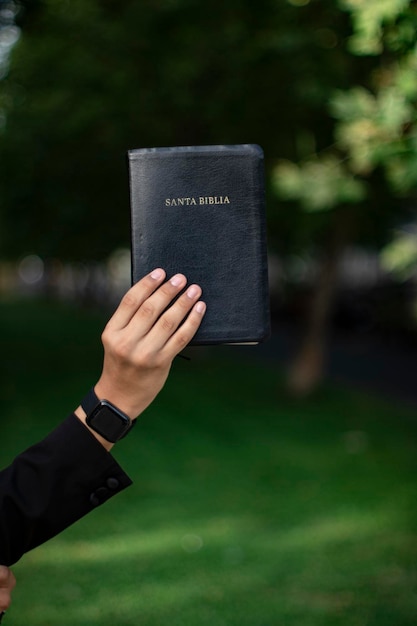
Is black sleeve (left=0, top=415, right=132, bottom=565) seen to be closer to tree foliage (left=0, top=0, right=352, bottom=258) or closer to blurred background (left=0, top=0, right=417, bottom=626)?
blurred background (left=0, top=0, right=417, bottom=626)

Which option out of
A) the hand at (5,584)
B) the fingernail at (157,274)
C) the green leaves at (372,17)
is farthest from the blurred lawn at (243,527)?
the fingernail at (157,274)

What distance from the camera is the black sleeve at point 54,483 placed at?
1.57 metres

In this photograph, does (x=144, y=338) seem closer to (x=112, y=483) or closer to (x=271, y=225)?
(x=112, y=483)

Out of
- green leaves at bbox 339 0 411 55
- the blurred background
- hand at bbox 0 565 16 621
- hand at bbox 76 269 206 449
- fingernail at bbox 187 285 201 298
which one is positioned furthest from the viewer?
the blurred background

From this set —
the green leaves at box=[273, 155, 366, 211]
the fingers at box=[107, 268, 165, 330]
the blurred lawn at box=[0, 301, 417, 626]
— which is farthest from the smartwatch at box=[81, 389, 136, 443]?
the green leaves at box=[273, 155, 366, 211]

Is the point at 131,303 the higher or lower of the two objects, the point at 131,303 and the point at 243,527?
the higher

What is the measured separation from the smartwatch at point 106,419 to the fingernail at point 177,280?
231 millimetres

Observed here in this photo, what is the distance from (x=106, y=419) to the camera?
158cm

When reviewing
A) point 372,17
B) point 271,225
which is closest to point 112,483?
point 372,17

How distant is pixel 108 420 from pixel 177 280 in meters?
0.27

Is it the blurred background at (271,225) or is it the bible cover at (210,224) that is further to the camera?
the blurred background at (271,225)

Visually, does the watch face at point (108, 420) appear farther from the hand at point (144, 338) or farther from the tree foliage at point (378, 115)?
the tree foliage at point (378, 115)

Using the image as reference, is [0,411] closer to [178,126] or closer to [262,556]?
[178,126]

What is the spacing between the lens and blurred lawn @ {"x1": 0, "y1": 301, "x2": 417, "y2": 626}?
5.43 metres
